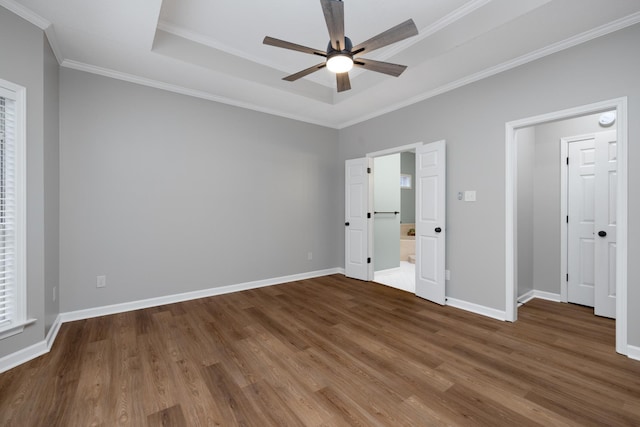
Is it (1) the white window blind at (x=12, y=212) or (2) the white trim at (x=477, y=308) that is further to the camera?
(2) the white trim at (x=477, y=308)

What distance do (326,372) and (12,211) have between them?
2781 millimetres

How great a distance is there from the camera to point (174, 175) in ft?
11.9

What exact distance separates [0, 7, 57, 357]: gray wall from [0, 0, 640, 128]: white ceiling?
0.65ft

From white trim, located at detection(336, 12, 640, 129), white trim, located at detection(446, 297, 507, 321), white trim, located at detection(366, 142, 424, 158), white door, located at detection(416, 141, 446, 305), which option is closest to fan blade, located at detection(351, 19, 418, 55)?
white trim, located at detection(336, 12, 640, 129)

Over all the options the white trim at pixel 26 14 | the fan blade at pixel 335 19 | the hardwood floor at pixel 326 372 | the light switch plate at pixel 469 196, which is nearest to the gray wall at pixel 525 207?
the hardwood floor at pixel 326 372

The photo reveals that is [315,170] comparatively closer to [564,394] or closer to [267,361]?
[267,361]

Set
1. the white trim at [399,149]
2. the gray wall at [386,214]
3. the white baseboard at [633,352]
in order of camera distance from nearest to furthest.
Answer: the white baseboard at [633,352] < the white trim at [399,149] < the gray wall at [386,214]

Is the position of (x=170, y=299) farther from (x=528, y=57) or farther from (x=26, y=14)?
(x=528, y=57)

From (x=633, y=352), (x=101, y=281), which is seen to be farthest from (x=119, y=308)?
(x=633, y=352)

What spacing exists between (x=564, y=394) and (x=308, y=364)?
1769 millimetres

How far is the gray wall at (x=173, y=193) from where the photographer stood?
120 inches

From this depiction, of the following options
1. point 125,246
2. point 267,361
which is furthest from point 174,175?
point 267,361

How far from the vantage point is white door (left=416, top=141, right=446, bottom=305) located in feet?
11.7

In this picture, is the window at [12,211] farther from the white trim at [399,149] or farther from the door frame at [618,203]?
the door frame at [618,203]
